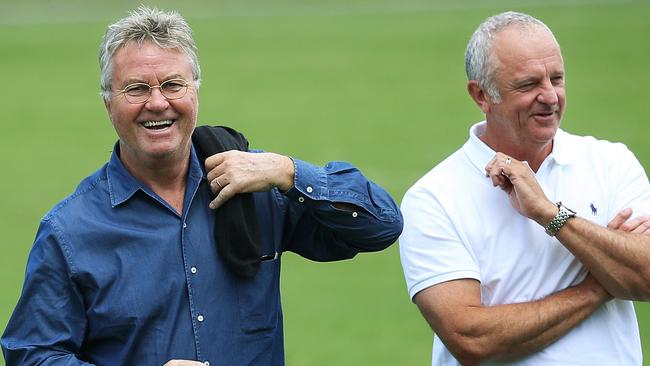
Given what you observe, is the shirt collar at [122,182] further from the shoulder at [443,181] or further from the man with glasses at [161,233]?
the shoulder at [443,181]

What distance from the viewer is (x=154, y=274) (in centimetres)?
418

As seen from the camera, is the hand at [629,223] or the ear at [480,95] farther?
the ear at [480,95]

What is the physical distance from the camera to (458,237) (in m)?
4.76

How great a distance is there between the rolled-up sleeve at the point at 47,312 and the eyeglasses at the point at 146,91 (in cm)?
48

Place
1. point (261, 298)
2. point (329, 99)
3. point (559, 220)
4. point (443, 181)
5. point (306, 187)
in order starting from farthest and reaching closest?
point (329, 99) < point (443, 181) < point (559, 220) < point (261, 298) < point (306, 187)

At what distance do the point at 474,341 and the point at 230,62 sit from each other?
57.6 feet

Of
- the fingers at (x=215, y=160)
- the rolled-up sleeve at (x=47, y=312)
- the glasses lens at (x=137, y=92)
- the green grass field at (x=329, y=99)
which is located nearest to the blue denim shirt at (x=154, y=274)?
the rolled-up sleeve at (x=47, y=312)

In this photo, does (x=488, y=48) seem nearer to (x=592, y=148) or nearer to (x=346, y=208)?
(x=592, y=148)

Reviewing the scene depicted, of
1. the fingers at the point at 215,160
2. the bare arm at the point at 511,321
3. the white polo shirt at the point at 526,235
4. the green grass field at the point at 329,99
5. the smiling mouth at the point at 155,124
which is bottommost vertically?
A: the green grass field at the point at 329,99

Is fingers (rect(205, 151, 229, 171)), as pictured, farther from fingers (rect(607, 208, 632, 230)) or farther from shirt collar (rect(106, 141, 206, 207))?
fingers (rect(607, 208, 632, 230))

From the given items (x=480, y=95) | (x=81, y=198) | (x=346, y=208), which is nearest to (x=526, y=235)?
(x=480, y=95)

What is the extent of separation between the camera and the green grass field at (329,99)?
10156 millimetres

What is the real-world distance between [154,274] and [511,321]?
127 cm

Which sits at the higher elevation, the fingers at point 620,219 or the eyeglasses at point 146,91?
the eyeglasses at point 146,91
